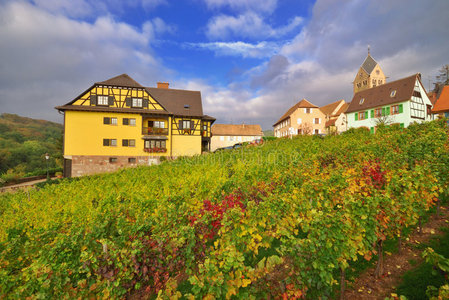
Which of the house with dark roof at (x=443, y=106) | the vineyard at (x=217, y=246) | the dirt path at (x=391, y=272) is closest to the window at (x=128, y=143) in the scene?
the vineyard at (x=217, y=246)

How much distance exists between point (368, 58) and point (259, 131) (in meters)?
43.2

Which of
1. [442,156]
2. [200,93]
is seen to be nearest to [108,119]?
[200,93]

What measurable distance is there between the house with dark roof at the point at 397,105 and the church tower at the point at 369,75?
3358 centimetres

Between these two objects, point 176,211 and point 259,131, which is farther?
point 259,131

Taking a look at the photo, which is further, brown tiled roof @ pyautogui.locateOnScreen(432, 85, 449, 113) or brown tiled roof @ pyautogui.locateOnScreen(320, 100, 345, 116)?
brown tiled roof @ pyautogui.locateOnScreen(320, 100, 345, 116)

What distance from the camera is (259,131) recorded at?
197ft

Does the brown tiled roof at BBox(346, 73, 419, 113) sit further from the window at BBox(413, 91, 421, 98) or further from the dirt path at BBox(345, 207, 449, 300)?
the dirt path at BBox(345, 207, 449, 300)

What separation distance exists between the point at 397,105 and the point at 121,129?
39132 millimetres

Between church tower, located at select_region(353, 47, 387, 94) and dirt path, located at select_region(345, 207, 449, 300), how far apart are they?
69.6 m

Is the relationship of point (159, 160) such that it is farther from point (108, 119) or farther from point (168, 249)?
point (168, 249)

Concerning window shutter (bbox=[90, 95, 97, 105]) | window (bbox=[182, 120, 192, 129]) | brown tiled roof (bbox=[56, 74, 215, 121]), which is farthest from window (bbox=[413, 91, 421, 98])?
window shutter (bbox=[90, 95, 97, 105])

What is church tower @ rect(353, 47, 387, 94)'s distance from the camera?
59.9m

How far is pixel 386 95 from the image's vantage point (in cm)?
3123

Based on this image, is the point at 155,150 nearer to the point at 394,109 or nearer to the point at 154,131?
the point at 154,131
